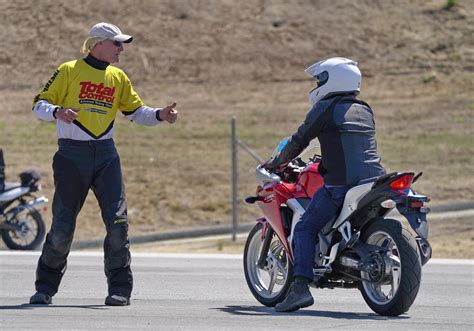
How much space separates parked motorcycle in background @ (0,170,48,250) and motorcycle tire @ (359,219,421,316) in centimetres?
917

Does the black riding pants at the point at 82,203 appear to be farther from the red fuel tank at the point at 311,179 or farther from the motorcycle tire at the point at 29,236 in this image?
the motorcycle tire at the point at 29,236

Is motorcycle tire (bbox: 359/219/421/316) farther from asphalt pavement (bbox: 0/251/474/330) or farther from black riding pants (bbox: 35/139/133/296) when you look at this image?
black riding pants (bbox: 35/139/133/296)

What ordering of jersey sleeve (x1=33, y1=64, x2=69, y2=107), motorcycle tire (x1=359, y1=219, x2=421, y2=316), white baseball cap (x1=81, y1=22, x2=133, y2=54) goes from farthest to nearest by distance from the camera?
white baseball cap (x1=81, y1=22, x2=133, y2=54) < jersey sleeve (x1=33, y1=64, x2=69, y2=107) < motorcycle tire (x1=359, y1=219, x2=421, y2=316)

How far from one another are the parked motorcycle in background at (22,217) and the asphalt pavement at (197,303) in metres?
3.76

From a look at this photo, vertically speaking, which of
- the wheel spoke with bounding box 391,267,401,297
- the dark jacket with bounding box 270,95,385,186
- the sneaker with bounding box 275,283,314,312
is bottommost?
the sneaker with bounding box 275,283,314,312

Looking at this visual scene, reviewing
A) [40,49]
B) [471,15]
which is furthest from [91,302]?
[471,15]

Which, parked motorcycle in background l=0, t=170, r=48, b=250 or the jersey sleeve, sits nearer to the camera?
the jersey sleeve

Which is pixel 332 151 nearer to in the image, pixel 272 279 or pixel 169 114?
pixel 272 279

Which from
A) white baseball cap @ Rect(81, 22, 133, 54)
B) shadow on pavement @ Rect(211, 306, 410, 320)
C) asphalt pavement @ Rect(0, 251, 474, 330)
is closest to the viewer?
asphalt pavement @ Rect(0, 251, 474, 330)

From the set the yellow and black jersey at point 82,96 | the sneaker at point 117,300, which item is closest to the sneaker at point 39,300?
the sneaker at point 117,300

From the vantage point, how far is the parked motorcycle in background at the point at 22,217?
1786 cm

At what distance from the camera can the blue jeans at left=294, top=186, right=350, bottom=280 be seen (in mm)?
9523

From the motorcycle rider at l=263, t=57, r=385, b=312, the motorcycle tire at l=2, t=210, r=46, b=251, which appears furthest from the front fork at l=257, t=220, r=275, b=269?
the motorcycle tire at l=2, t=210, r=46, b=251

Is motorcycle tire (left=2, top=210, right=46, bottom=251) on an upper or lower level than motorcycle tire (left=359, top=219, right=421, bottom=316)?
lower
